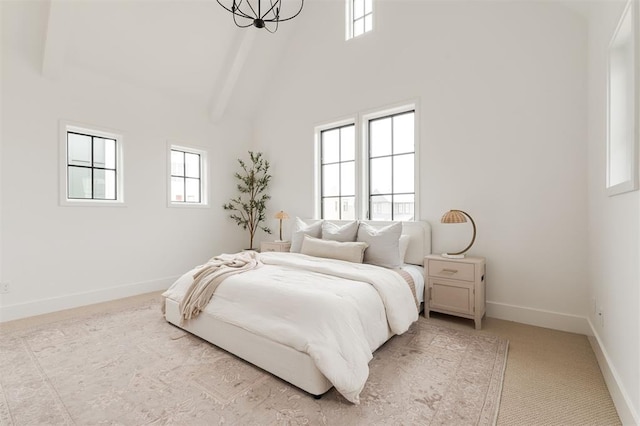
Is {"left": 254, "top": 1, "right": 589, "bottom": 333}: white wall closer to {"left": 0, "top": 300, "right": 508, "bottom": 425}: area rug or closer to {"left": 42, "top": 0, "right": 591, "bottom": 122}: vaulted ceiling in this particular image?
{"left": 42, "top": 0, "right": 591, "bottom": 122}: vaulted ceiling

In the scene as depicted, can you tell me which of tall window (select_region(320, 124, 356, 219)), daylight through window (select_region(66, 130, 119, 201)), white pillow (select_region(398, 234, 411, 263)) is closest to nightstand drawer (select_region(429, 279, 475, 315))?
white pillow (select_region(398, 234, 411, 263))

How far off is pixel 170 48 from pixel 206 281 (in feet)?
11.4

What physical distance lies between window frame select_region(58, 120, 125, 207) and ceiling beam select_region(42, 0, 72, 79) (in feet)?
1.92

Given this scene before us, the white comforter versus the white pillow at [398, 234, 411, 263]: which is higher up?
the white pillow at [398, 234, 411, 263]

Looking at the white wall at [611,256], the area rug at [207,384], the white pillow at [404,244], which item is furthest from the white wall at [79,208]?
the white wall at [611,256]

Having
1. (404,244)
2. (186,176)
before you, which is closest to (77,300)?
(186,176)

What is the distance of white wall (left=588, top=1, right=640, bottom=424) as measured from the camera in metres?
1.53

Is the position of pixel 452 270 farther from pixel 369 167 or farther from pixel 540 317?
pixel 369 167

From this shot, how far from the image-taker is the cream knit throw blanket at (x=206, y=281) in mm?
2615

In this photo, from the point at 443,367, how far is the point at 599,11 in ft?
9.86

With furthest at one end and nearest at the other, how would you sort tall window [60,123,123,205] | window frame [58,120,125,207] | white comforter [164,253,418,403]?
tall window [60,123,123,205]
window frame [58,120,125,207]
white comforter [164,253,418,403]

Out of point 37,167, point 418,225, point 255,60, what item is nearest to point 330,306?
point 418,225

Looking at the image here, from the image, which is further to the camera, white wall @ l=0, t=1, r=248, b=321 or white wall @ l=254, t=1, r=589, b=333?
white wall @ l=0, t=1, r=248, b=321

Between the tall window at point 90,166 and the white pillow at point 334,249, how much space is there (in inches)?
108
